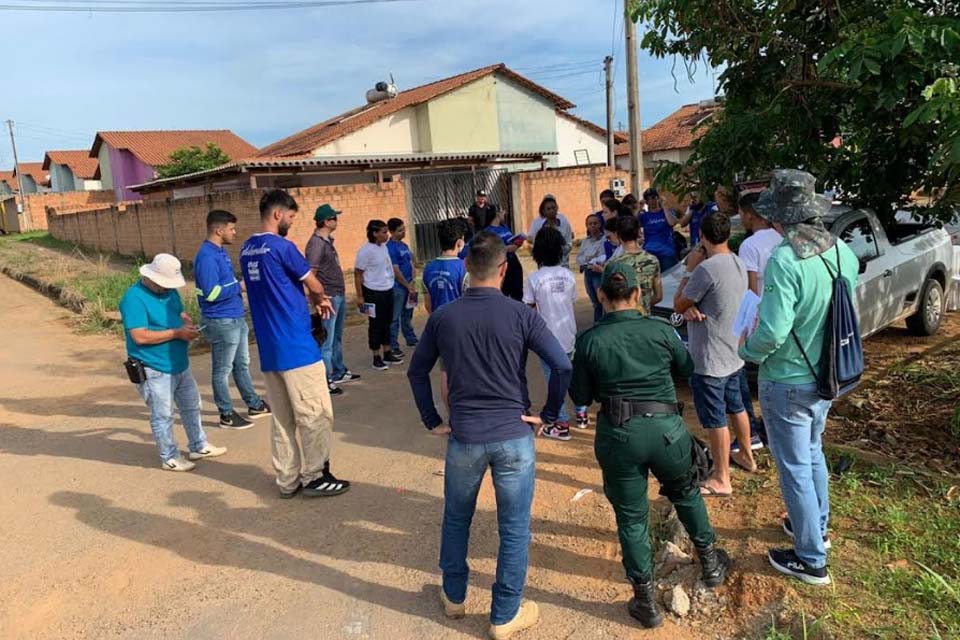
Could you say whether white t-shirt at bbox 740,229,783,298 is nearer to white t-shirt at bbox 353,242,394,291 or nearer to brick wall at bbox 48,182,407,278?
white t-shirt at bbox 353,242,394,291

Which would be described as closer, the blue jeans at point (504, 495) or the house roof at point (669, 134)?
the blue jeans at point (504, 495)

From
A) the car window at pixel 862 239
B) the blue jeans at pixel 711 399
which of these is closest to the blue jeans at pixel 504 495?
the blue jeans at pixel 711 399

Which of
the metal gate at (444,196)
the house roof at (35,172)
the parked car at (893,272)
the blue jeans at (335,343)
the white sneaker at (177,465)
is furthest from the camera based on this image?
the house roof at (35,172)

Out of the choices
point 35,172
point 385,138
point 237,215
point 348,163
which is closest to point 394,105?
point 385,138

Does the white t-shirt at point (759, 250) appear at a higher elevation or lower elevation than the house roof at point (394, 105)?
lower

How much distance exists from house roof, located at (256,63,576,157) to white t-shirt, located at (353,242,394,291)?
16.8 m

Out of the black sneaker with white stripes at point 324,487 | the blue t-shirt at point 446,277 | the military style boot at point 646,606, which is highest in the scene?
the blue t-shirt at point 446,277

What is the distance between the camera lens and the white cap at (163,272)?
4645 millimetres

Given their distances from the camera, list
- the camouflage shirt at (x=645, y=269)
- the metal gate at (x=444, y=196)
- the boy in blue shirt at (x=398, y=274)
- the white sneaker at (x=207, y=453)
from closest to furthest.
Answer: the camouflage shirt at (x=645, y=269)
the white sneaker at (x=207, y=453)
the boy in blue shirt at (x=398, y=274)
the metal gate at (x=444, y=196)

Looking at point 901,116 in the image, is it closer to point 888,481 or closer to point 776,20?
point 776,20

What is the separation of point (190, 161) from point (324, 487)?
116 feet

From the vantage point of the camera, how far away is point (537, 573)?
133 inches

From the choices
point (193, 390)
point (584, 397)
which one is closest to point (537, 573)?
point (584, 397)

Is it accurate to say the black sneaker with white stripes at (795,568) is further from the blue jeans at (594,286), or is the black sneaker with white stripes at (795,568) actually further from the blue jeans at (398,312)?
the blue jeans at (398,312)
